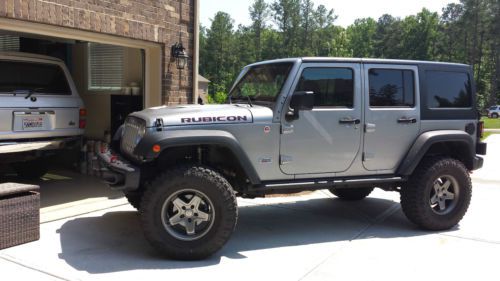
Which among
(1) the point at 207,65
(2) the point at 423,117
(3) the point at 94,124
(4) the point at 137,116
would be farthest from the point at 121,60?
(1) the point at 207,65

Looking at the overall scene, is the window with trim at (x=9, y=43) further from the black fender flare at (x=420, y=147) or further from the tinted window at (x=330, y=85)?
the black fender flare at (x=420, y=147)

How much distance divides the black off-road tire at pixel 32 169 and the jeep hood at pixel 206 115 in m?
4.26

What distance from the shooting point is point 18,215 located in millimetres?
4723

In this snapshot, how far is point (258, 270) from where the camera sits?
4.31m

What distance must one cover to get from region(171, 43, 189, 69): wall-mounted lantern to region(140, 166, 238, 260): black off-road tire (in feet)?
12.4

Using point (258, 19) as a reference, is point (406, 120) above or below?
below

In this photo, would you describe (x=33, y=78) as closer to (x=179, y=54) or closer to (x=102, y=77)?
(x=179, y=54)

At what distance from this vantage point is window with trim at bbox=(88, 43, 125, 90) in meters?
9.13

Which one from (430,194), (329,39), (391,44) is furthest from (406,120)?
(391,44)

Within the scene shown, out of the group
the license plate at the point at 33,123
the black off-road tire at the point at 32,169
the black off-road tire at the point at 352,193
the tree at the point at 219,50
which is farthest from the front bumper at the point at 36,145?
the tree at the point at 219,50

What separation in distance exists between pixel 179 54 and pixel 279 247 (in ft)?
13.4

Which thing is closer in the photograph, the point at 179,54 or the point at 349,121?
the point at 349,121

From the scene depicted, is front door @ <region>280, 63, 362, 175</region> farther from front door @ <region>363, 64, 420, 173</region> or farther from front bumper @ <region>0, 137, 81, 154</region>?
front bumper @ <region>0, 137, 81, 154</region>

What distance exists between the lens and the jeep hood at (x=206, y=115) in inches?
177
